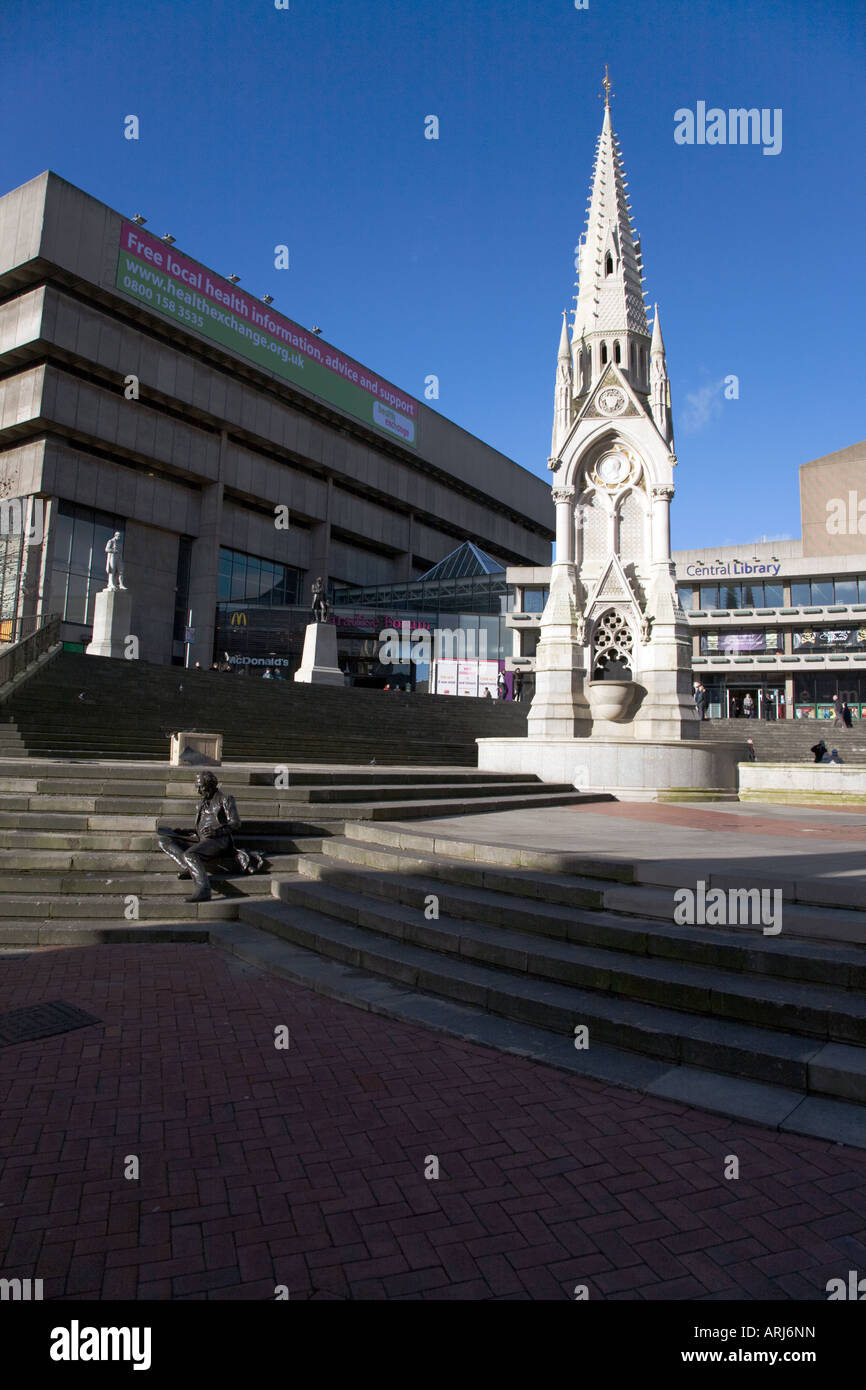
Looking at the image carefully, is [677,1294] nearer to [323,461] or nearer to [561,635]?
[561,635]

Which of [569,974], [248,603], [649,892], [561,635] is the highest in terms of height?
[248,603]

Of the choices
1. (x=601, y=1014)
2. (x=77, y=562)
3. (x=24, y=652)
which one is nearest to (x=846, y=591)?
(x=77, y=562)

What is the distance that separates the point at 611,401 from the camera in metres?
19.5

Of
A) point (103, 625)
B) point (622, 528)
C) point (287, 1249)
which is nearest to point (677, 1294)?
point (287, 1249)

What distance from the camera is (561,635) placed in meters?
18.9

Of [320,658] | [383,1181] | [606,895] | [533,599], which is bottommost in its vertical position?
[383,1181]

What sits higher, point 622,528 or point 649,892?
point 622,528

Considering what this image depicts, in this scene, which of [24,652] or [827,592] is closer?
[24,652]

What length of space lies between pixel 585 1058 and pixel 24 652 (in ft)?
65.7

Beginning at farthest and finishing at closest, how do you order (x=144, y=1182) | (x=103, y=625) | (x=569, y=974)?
(x=103, y=625) < (x=569, y=974) < (x=144, y=1182)

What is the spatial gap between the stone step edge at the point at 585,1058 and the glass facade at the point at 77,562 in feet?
137

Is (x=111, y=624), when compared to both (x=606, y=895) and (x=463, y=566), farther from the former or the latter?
(x=463, y=566)

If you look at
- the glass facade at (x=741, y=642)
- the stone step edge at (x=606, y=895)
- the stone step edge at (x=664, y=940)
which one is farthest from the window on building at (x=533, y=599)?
the stone step edge at (x=664, y=940)

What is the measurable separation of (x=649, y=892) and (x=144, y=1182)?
3812 millimetres
